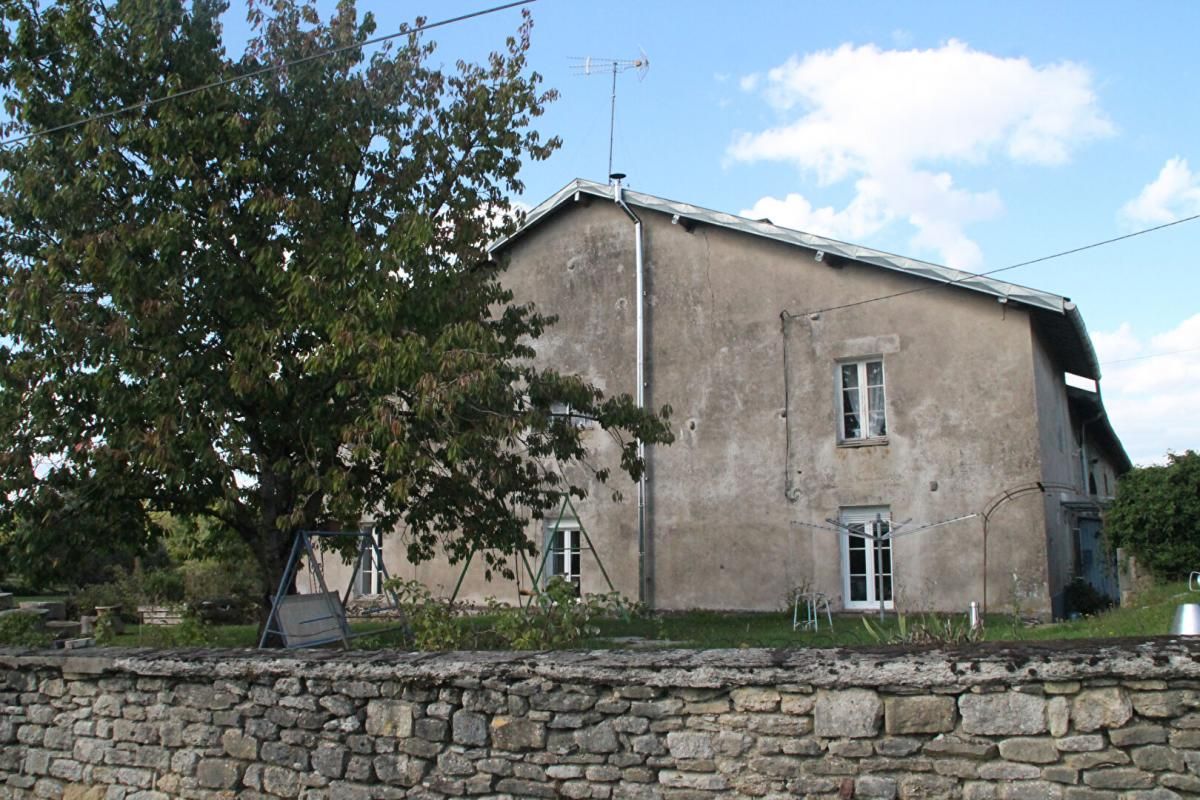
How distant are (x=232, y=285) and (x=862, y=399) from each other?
32.3 feet

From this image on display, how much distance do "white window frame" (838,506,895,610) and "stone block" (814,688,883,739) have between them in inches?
448

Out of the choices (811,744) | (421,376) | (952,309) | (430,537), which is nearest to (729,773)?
(811,744)

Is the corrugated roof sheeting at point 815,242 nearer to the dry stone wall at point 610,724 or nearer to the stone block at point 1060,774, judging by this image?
the dry stone wall at point 610,724

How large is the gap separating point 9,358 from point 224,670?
560 centimetres

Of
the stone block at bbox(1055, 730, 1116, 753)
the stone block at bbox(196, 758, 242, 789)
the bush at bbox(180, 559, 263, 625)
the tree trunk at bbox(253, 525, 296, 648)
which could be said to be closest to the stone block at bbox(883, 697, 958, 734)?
the stone block at bbox(1055, 730, 1116, 753)

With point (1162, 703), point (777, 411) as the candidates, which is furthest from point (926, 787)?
point (777, 411)

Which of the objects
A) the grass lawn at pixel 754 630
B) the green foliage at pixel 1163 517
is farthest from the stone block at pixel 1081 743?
the green foliage at pixel 1163 517

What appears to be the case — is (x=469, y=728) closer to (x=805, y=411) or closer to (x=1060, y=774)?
(x=1060, y=774)

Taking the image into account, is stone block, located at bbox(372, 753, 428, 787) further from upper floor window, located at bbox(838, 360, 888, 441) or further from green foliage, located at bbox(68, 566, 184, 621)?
green foliage, located at bbox(68, 566, 184, 621)

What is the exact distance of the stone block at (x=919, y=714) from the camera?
448 cm

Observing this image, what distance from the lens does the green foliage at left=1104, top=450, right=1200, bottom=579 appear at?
14430 mm

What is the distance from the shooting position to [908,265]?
1538 cm

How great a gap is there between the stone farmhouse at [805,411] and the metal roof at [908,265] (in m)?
0.03

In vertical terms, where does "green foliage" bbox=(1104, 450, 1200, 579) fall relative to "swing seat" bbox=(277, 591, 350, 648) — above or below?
above
